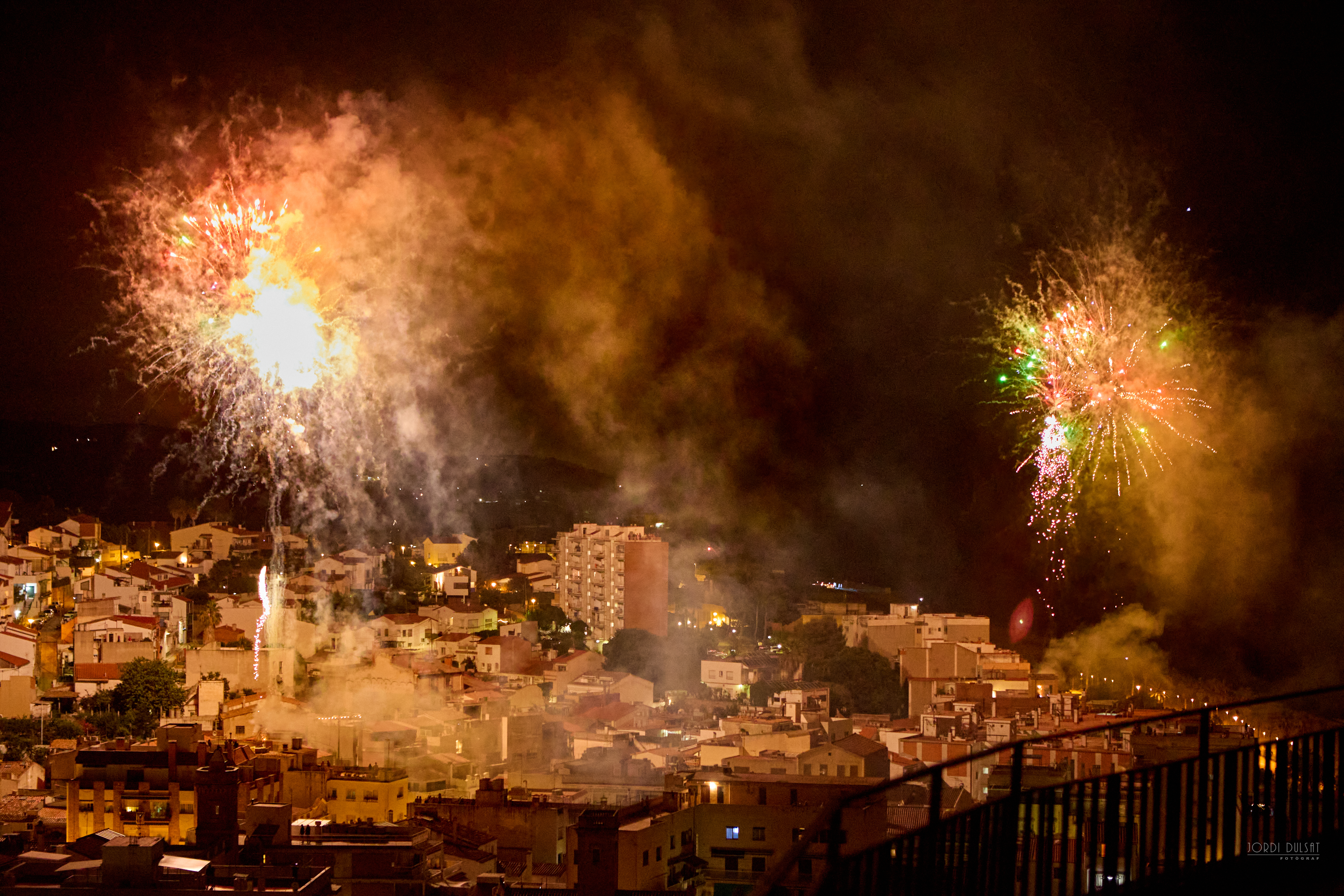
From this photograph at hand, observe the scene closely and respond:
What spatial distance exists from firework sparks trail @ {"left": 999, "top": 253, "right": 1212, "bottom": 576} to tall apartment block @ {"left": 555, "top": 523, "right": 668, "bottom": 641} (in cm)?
628

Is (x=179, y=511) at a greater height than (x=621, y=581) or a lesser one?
greater

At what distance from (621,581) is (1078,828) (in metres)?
14.7

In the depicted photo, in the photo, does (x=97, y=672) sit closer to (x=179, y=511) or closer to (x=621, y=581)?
(x=621, y=581)

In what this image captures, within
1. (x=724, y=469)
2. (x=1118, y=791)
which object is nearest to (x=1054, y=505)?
(x=724, y=469)

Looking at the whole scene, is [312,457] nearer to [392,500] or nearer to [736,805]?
[392,500]

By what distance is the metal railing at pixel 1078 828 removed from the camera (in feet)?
5.44

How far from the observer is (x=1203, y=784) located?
2301mm

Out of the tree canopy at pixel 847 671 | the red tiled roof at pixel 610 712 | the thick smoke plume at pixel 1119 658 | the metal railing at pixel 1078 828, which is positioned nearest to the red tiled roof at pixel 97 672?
the red tiled roof at pixel 610 712

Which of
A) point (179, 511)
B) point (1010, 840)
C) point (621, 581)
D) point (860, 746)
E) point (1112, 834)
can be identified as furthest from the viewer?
point (179, 511)

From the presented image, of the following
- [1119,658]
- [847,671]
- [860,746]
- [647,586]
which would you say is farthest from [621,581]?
[860,746]

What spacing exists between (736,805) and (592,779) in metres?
2.18

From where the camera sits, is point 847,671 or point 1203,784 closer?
point 1203,784

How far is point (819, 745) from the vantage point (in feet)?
29.0

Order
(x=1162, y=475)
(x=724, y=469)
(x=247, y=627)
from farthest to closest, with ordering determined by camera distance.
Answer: (x=724, y=469), (x=247, y=627), (x=1162, y=475)
